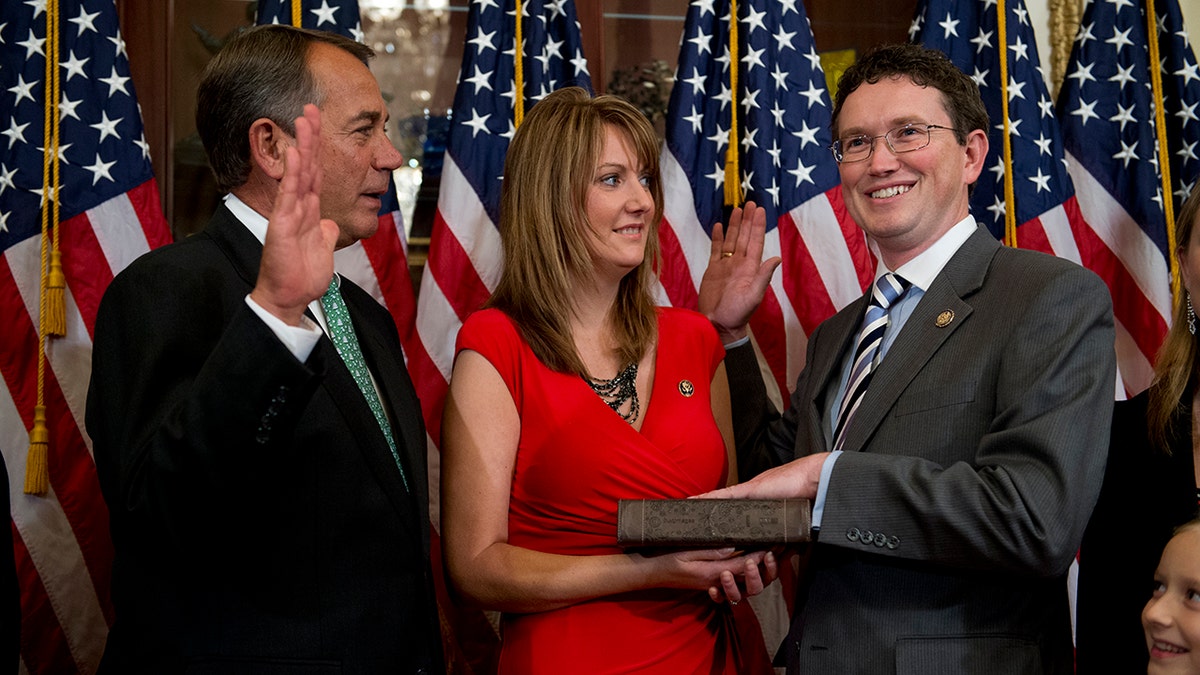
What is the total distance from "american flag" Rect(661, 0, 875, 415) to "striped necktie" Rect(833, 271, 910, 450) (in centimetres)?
98

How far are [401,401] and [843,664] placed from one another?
100 cm

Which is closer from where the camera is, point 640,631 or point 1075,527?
point 1075,527

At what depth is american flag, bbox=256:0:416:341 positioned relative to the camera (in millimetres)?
3340

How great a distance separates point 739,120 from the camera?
3.64m

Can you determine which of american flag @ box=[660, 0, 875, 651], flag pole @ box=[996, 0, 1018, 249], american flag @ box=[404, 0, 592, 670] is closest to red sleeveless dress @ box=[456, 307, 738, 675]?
american flag @ box=[404, 0, 592, 670]

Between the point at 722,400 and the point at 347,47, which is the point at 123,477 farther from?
the point at 722,400

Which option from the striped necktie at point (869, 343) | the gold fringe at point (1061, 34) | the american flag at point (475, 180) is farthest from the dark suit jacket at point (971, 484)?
the gold fringe at point (1061, 34)

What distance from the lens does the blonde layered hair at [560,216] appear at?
2.68 meters

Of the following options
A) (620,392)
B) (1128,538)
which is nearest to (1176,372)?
(1128,538)

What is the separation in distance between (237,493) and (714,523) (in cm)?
80

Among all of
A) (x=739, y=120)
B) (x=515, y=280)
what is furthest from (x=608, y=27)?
(x=515, y=280)

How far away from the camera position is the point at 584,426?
2502 mm

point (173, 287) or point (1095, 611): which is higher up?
point (173, 287)

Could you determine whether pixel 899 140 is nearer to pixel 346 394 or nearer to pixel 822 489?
pixel 822 489
